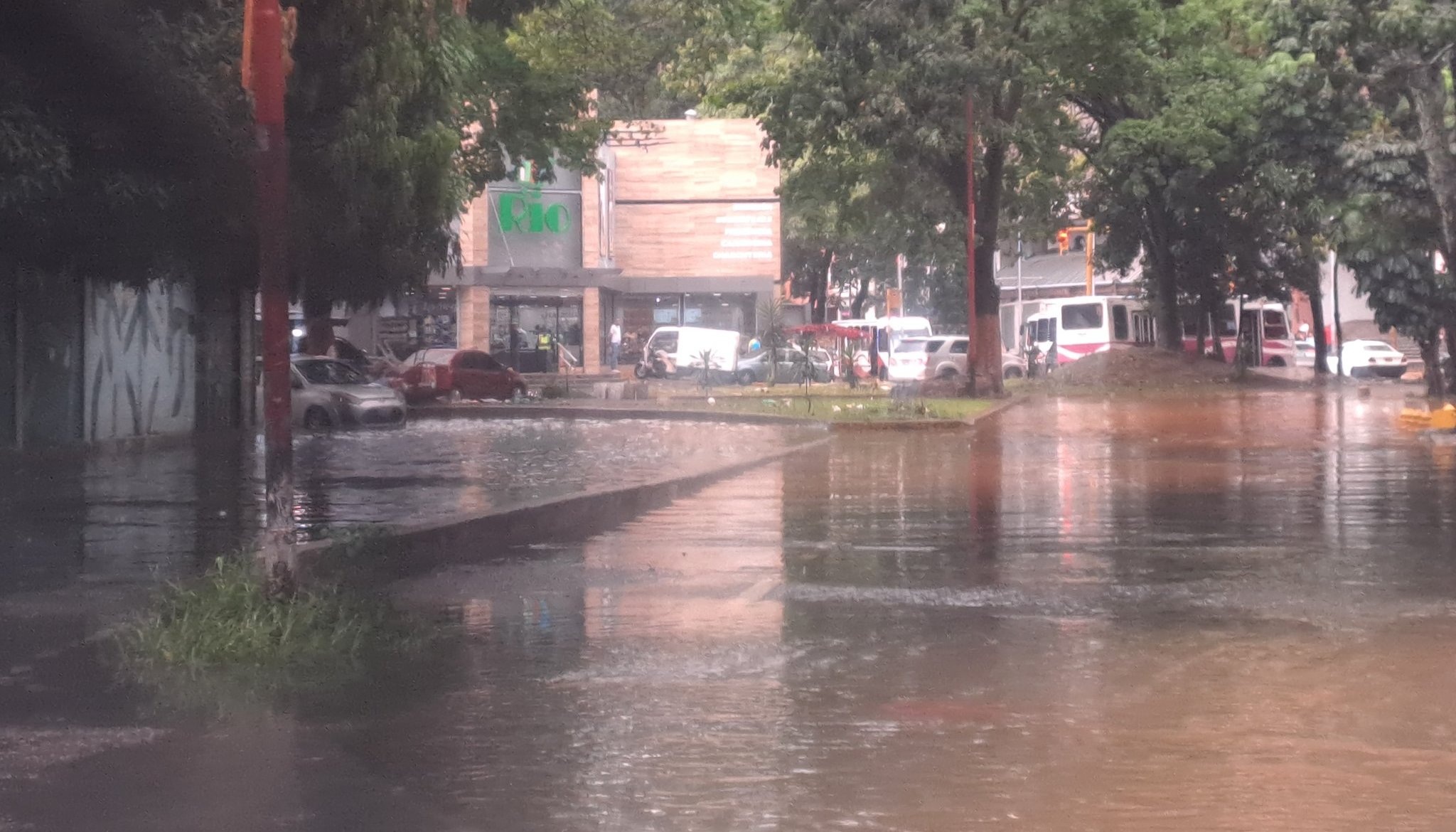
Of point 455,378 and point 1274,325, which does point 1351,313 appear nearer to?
point 1274,325

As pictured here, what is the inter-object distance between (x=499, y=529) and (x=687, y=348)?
3820cm

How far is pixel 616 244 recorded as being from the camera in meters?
52.8

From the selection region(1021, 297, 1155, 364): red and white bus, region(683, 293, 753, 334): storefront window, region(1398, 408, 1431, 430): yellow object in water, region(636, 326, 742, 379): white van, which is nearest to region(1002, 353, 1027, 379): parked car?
region(1021, 297, 1155, 364): red and white bus

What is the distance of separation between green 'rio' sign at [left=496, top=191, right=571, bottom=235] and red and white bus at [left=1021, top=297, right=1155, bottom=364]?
17.0 m

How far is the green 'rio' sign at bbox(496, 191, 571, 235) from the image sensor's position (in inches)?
1982

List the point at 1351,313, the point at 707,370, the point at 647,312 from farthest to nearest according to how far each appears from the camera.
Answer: the point at 1351,313, the point at 647,312, the point at 707,370

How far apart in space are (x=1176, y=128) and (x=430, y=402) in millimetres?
18926

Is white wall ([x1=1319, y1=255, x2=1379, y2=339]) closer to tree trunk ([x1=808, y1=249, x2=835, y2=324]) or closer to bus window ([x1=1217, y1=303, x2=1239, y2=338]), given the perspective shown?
bus window ([x1=1217, y1=303, x2=1239, y2=338])

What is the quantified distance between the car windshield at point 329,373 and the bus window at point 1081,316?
107ft

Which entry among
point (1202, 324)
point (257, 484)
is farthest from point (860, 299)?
point (257, 484)

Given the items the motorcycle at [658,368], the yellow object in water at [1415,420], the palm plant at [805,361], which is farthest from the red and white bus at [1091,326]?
the yellow object in water at [1415,420]

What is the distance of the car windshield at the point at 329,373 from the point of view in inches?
1165

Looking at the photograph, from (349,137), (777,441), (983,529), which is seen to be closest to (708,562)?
(983,529)

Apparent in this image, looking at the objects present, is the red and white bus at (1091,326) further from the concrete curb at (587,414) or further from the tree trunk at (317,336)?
the concrete curb at (587,414)
